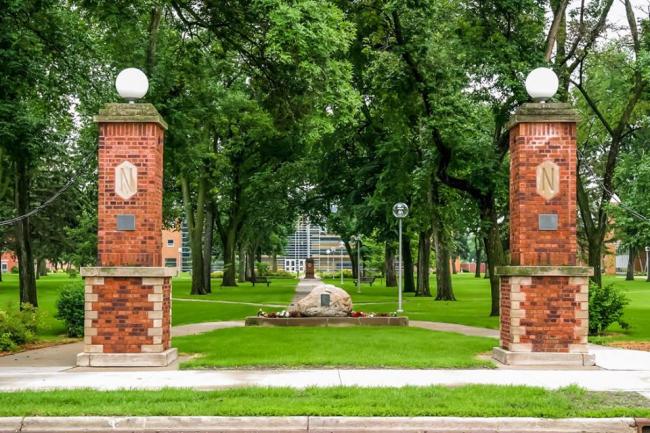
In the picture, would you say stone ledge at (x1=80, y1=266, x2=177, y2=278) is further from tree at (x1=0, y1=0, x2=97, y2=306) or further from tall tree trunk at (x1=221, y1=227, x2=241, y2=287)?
tall tree trunk at (x1=221, y1=227, x2=241, y2=287)

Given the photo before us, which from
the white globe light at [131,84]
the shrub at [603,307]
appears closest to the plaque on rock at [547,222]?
the shrub at [603,307]

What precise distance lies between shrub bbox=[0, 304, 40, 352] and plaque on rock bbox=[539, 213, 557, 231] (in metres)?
10.0

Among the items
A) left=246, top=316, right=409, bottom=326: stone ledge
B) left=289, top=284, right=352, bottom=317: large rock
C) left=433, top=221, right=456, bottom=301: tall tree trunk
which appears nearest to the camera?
left=246, top=316, right=409, bottom=326: stone ledge

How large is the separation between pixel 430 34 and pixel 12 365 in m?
13.3

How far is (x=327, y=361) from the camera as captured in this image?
11.8 m

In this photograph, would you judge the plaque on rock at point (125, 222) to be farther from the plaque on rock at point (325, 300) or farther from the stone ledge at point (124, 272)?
the plaque on rock at point (325, 300)

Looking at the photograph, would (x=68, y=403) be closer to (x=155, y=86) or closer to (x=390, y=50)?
(x=155, y=86)

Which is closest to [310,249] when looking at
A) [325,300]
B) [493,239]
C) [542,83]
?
[493,239]

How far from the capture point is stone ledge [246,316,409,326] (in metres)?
19.1

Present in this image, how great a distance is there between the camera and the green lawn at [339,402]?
7824 millimetres

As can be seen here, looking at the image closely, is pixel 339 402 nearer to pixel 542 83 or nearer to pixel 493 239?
pixel 542 83

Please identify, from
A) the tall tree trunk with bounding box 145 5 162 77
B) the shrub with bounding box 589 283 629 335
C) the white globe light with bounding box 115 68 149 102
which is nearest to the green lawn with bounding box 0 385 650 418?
the white globe light with bounding box 115 68 149 102

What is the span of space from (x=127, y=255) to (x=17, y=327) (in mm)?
4746

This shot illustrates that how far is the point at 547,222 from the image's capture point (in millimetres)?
12180
